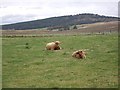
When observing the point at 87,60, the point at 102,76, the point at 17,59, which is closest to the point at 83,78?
the point at 102,76

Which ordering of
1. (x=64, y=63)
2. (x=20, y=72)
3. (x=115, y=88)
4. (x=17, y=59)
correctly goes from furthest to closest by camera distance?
(x=17, y=59) < (x=64, y=63) < (x=20, y=72) < (x=115, y=88)

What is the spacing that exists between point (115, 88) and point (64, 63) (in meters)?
7.02

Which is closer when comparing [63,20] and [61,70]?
[61,70]

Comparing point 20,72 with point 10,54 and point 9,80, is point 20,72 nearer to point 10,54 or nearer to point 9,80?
point 9,80

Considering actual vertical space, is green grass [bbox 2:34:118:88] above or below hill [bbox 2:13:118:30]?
below

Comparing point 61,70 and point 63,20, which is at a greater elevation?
point 63,20

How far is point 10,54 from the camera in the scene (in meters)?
26.6

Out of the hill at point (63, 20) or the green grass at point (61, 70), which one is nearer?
the green grass at point (61, 70)

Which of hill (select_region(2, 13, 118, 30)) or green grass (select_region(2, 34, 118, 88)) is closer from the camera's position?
green grass (select_region(2, 34, 118, 88))

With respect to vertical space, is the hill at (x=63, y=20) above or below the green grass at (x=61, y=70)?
above

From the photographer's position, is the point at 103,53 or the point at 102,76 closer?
the point at 102,76

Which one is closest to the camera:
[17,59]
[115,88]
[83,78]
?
[115,88]

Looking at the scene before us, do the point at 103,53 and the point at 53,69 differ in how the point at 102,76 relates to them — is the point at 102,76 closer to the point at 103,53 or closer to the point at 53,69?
the point at 53,69

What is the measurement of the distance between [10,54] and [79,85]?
1268 centimetres
